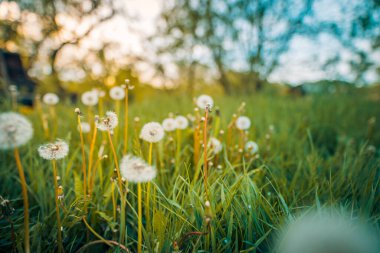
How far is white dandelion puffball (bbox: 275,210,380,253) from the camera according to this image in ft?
1.94

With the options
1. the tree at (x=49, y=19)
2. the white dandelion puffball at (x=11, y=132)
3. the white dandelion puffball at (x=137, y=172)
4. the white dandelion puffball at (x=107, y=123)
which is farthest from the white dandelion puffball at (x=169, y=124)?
the tree at (x=49, y=19)

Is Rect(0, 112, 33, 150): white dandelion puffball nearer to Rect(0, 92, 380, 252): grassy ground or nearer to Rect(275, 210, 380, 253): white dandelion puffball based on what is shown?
Rect(0, 92, 380, 252): grassy ground

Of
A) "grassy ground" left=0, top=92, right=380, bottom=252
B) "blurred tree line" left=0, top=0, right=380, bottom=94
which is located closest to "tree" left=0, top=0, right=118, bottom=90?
"blurred tree line" left=0, top=0, right=380, bottom=94

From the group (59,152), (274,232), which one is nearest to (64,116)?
(59,152)

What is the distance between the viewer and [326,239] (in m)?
0.61

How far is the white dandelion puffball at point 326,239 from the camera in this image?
591 mm

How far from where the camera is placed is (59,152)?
28.4 inches

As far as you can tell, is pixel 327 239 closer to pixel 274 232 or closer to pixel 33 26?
pixel 274 232

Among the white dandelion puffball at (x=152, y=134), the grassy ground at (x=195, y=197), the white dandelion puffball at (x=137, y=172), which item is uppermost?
the white dandelion puffball at (x=152, y=134)

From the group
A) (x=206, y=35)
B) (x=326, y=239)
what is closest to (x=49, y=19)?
(x=206, y=35)

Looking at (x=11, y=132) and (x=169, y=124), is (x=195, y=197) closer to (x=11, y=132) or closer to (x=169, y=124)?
(x=169, y=124)

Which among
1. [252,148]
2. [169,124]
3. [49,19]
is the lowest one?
[252,148]

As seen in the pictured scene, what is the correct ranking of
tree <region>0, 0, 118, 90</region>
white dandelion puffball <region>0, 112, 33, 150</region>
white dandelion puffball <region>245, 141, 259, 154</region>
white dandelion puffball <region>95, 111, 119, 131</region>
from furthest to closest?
1. tree <region>0, 0, 118, 90</region>
2. white dandelion puffball <region>245, 141, 259, 154</region>
3. white dandelion puffball <region>95, 111, 119, 131</region>
4. white dandelion puffball <region>0, 112, 33, 150</region>

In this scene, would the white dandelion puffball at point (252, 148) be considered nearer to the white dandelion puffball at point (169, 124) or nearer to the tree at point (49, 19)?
the white dandelion puffball at point (169, 124)
